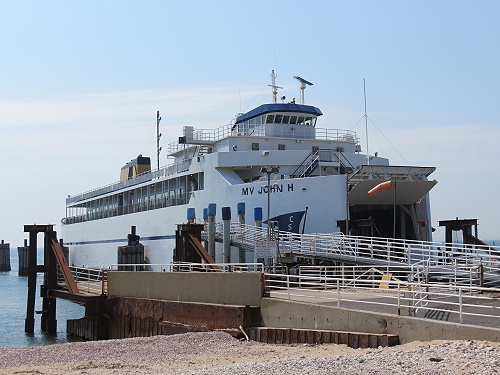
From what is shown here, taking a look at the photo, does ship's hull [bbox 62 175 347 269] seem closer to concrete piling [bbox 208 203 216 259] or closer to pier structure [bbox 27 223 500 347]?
concrete piling [bbox 208 203 216 259]

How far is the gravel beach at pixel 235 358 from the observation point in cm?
1059

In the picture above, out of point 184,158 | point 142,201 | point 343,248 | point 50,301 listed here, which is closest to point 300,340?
point 343,248

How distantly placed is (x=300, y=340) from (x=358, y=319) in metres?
1.49

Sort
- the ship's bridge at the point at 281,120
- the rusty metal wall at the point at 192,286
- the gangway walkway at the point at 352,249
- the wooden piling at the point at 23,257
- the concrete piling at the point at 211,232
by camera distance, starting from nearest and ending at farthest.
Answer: the rusty metal wall at the point at 192,286 < the gangway walkway at the point at 352,249 < the concrete piling at the point at 211,232 < the ship's bridge at the point at 281,120 < the wooden piling at the point at 23,257

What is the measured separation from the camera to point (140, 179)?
Result: 160 ft

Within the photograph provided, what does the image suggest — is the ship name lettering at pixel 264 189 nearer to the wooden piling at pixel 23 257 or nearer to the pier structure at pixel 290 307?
the pier structure at pixel 290 307

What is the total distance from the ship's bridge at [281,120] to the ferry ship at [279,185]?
55mm

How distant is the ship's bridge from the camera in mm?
39219

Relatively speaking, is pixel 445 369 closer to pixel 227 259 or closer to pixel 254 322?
pixel 254 322

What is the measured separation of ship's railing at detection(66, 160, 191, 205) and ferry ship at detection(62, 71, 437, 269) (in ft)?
0.43

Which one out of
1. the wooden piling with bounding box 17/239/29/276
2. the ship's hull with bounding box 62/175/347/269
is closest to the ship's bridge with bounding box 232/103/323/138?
the ship's hull with bounding box 62/175/347/269

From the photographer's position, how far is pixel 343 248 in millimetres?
26031

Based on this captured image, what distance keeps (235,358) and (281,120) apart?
1071 inches

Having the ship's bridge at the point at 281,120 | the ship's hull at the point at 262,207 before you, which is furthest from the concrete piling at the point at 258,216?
the ship's bridge at the point at 281,120
